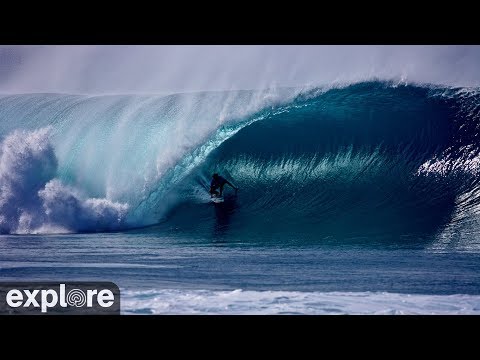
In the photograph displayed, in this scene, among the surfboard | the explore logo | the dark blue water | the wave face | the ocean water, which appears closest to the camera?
the explore logo

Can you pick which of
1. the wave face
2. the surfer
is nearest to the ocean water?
the wave face

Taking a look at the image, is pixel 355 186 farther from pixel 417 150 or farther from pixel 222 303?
pixel 222 303

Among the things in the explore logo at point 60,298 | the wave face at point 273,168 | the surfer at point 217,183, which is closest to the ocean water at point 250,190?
the wave face at point 273,168

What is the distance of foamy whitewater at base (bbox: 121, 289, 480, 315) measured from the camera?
4773 millimetres

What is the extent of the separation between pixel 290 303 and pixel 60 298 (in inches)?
71.7

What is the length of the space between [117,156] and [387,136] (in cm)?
523

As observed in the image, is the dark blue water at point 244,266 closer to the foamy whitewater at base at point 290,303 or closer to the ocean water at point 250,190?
the ocean water at point 250,190

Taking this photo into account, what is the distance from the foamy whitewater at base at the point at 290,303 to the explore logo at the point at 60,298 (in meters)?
0.15

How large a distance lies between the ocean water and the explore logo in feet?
1.12

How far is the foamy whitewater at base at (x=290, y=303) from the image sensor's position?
4773 millimetres

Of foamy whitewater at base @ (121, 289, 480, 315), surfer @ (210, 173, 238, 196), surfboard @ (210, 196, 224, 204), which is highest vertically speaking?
surfer @ (210, 173, 238, 196)

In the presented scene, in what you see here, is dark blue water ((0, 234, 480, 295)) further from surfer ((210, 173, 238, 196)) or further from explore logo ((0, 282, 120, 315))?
surfer ((210, 173, 238, 196))

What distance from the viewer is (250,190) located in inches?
422
